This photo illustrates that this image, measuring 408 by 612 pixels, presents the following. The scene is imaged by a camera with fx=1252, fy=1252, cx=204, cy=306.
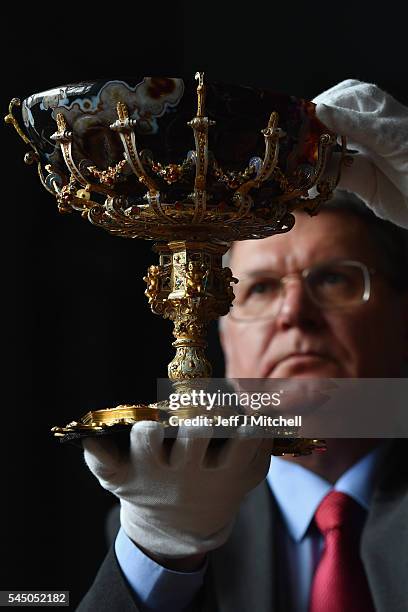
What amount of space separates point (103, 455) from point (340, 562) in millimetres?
500

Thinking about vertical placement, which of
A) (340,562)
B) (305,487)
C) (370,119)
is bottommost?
(340,562)

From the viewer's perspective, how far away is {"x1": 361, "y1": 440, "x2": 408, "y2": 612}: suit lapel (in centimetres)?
138

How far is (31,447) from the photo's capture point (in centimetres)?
199

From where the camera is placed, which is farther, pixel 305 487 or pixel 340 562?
pixel 305 487

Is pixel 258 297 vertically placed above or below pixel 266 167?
above

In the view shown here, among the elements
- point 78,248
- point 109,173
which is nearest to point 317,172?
point 109,173

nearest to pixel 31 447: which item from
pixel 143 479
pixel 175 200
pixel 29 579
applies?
pixel 29 579

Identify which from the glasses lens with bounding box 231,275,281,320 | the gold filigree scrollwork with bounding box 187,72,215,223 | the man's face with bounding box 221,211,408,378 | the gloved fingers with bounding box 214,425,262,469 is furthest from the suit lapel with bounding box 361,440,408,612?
the gold filigree scrollwork with bounding box 187,72,215,223

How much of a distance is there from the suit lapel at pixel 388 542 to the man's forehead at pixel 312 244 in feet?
0.93

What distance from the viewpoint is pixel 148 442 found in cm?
100

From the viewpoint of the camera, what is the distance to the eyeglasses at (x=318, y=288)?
161 centimetres

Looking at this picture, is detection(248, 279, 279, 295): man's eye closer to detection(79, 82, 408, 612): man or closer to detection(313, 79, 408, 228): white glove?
detection(79, 82, 408, 612): man

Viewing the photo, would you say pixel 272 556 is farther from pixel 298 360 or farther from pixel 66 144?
pixel 66 144

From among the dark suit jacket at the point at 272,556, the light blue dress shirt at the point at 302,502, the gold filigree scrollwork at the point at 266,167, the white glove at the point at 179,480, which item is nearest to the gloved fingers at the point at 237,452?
the white glove at the point at 179,480
